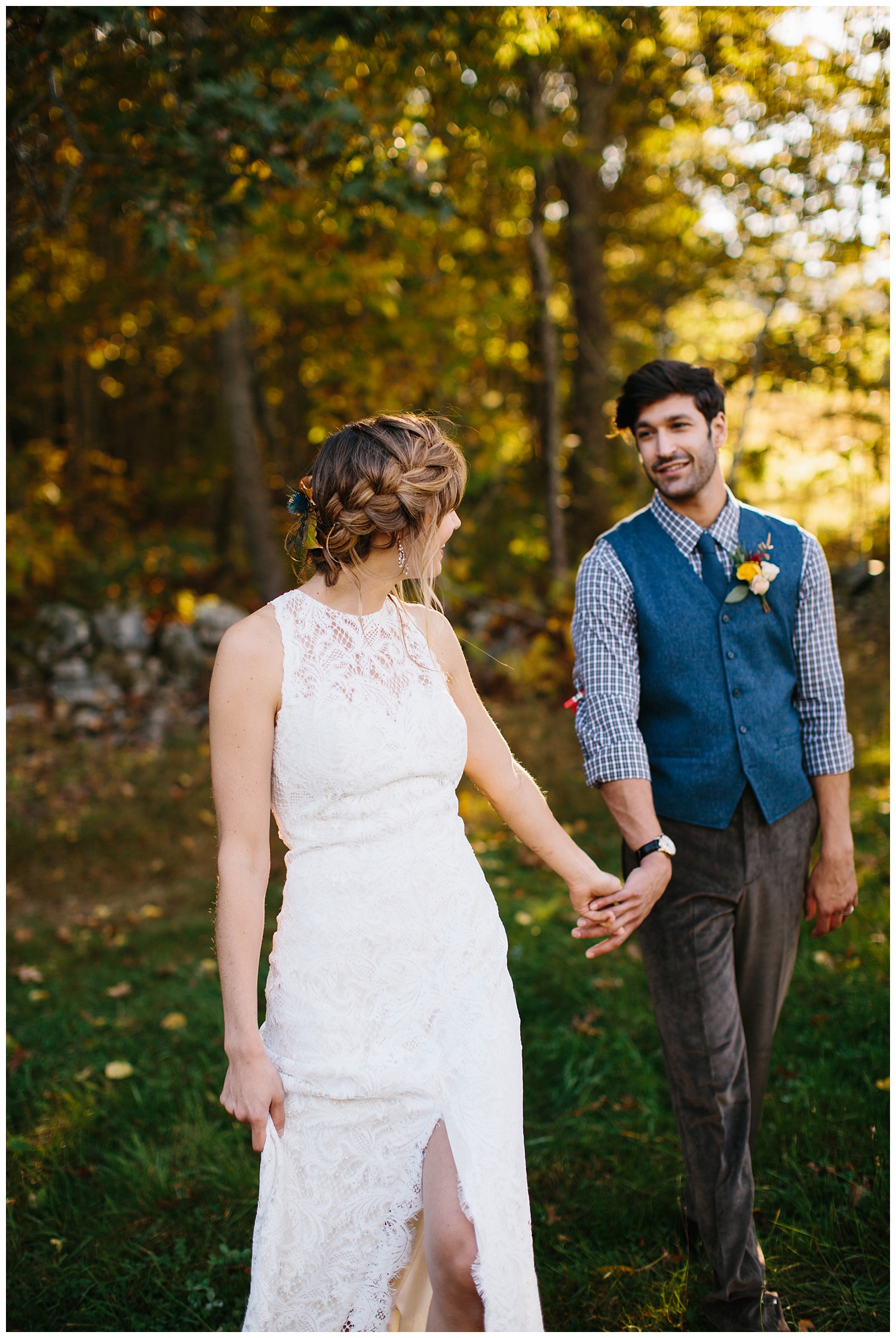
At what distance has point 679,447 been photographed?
2.87 m

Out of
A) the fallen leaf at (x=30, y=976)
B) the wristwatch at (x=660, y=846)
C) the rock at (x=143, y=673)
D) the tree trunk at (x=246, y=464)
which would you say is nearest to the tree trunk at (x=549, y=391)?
the tree trunk at (x=246, y=464)

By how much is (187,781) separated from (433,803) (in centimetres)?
651

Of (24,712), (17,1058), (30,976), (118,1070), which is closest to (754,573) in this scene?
(118,1070)

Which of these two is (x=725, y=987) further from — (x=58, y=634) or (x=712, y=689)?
(x=58, y=634)

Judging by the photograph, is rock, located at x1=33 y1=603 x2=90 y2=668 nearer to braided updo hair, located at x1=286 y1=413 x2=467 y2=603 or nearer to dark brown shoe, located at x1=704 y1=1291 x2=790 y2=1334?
braided updo hair, located at x1=286 y1=413 x2=467 y2=603

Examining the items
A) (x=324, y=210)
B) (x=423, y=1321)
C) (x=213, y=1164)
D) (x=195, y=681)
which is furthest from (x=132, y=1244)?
(x=195, y=681)

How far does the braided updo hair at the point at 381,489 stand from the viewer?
2182mm

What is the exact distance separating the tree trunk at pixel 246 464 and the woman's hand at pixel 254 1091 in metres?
8.54

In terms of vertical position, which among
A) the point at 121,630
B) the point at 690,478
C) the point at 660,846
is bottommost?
the point at 660,846

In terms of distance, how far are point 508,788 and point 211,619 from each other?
1016 centimetres

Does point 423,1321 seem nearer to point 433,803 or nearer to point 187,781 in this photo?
point 433,803

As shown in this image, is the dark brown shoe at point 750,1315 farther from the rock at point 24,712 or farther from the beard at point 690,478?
the rock at point 24,712

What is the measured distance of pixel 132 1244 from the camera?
3113 millimetres

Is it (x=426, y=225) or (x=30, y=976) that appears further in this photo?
(x=426, y=225)
